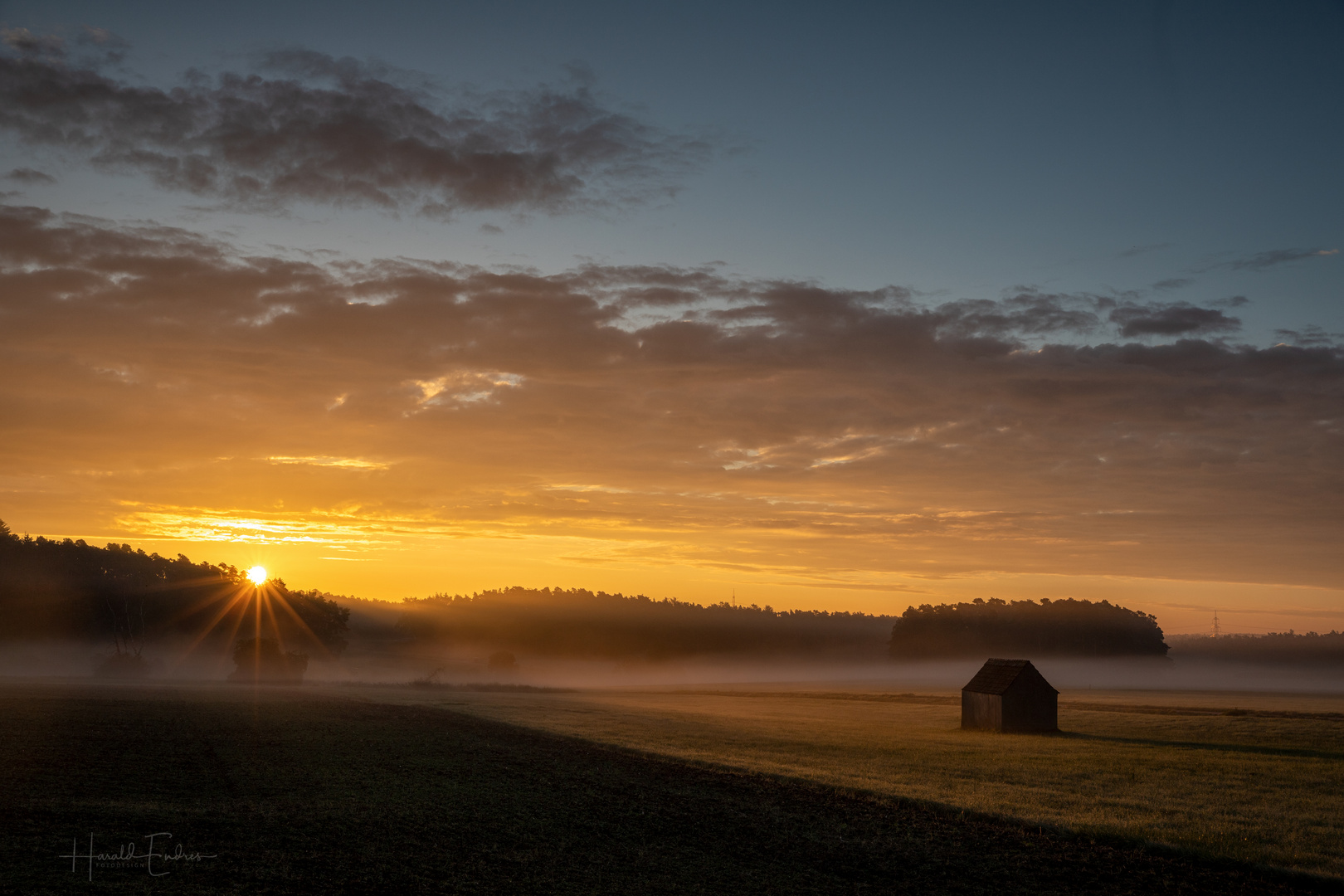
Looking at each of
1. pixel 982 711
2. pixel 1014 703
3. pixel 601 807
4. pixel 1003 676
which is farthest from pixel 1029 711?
pixel 601 807

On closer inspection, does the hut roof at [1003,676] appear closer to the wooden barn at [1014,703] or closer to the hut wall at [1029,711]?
the wooden barn at [1014,703]

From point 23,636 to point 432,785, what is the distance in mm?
93035

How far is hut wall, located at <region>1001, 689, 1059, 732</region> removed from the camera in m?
56.0

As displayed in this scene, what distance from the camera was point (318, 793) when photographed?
940 inches

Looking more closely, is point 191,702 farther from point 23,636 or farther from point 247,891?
point 23,636

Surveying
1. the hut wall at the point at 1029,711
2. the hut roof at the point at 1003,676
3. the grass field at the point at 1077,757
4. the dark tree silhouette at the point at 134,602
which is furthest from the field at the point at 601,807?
the dark tree silhouette at the point at 134,602

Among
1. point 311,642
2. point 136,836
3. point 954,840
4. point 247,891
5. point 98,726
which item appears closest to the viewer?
point 247,891

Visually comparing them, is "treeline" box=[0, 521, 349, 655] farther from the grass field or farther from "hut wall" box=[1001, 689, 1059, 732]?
"hut wall" box=[1001, 689, 1059, 732]

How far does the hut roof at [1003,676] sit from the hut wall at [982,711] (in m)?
0.39

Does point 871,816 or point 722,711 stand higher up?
point 871,816

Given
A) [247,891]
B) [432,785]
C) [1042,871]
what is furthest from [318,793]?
[1042,871]

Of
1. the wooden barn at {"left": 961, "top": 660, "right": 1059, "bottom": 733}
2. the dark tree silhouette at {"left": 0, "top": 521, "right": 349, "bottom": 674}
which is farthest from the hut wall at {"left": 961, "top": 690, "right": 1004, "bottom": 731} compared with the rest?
the dark tree silhouette at {"left": 0, "top": 521, "right": 349, "bottom": 674}

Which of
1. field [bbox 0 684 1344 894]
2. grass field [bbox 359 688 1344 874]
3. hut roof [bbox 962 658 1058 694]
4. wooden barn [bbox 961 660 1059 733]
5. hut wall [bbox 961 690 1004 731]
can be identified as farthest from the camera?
hut roof [bbox 962 658 1058 694]

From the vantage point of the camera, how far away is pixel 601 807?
24.0 metres
